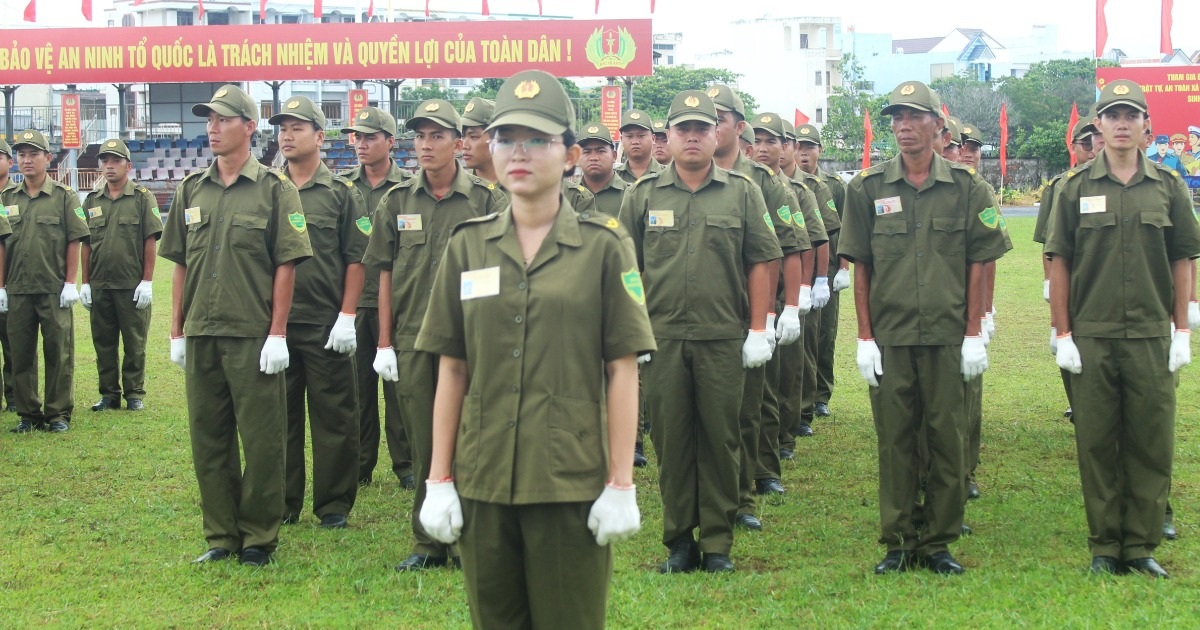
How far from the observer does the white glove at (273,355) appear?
254 inches

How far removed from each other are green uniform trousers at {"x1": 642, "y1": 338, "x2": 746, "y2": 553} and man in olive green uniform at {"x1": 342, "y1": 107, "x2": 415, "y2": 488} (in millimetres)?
2446

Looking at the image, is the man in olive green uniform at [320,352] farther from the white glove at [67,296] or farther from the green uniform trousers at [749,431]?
the white glove at [67,296]

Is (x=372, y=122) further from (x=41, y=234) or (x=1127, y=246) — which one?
(x=1127, y=246)

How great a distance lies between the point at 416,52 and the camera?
3562cm

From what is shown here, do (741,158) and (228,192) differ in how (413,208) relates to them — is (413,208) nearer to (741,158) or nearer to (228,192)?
(228,192)

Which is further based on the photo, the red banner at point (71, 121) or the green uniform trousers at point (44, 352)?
the red banner at point (71, 121)

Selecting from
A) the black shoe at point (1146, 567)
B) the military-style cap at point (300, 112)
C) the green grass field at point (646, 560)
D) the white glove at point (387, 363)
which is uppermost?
the military-style cap at point (300, 112)

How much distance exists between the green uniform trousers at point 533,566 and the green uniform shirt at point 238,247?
3.06m

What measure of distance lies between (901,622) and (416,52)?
3194 cm

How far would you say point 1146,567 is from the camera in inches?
244

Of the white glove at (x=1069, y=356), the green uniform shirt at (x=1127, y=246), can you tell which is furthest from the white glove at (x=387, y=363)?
the green uniform shirt at (x=1127, y=246)

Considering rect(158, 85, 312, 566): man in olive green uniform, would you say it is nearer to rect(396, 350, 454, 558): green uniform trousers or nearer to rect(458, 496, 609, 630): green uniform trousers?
rect(396, 350, 454, 558): green uniform trousers

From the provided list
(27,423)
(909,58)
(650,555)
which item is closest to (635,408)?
(650,555)

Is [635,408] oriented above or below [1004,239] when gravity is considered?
below
